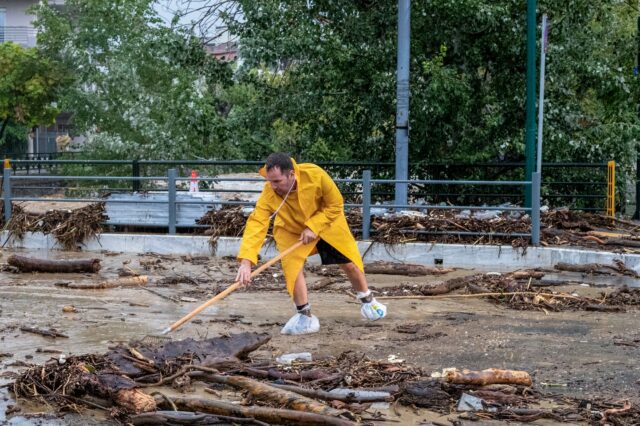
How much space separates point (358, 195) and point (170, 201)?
407 cm

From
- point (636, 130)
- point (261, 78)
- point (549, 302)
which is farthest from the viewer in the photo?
point (261, 78)

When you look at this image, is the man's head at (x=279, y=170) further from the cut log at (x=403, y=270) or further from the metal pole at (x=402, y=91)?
the metal pole at (x=402, y=91)

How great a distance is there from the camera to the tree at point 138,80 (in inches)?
765

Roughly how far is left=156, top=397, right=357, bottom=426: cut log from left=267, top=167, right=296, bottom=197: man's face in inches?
100

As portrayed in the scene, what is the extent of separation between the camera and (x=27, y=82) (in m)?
36.2

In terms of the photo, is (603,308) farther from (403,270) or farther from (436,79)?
(436,79)

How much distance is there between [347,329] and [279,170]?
1.72 meters

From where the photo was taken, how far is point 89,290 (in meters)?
11.2

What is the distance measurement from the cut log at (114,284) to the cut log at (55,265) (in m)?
0.91

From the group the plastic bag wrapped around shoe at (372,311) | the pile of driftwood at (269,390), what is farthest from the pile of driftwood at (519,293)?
the pile of driftwood at (269,390)

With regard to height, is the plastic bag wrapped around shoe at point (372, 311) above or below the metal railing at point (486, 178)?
below

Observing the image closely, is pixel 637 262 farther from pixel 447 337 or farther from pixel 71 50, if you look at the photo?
pixel 71 50

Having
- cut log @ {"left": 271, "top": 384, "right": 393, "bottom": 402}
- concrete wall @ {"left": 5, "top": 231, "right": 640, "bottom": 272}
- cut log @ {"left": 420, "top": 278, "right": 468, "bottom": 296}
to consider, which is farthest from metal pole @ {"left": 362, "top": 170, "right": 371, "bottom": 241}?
cut log @ {"left": 271, "top": 384, "right": 393, "bottom": 402}

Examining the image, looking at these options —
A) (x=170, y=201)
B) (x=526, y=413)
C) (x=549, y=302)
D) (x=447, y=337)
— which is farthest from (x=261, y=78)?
(x=526, y=413)
